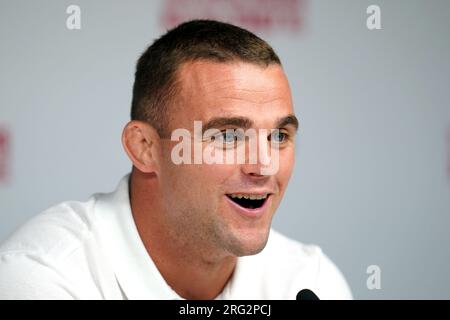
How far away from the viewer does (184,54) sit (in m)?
1.31

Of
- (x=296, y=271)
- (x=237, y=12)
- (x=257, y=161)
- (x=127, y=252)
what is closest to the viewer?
(x=257, y=161)

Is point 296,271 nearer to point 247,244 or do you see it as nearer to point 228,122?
point 247,244

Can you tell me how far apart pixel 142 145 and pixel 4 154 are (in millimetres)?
416

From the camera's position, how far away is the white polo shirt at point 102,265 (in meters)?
1.18

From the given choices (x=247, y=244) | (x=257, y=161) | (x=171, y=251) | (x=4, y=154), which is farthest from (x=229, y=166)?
(x=4, y=154)

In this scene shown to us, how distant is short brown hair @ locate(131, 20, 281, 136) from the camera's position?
128cm

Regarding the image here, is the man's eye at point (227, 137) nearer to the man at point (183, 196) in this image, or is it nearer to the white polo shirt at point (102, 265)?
the man at point (183, 196)

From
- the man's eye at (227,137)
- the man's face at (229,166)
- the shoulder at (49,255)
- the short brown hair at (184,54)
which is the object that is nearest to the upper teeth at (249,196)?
the man's face at (229,166)

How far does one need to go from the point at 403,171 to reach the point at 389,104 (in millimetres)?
202

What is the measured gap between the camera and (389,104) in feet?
5.93
